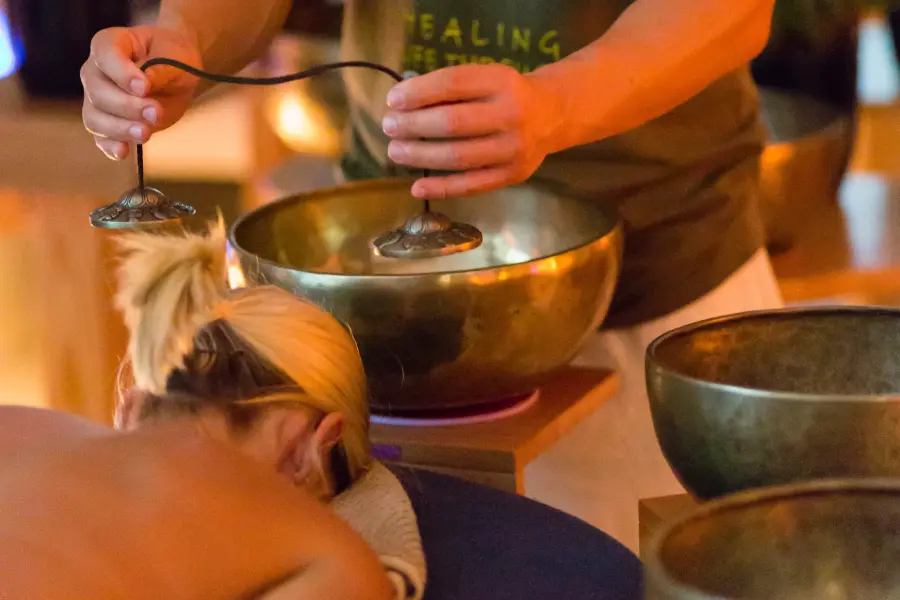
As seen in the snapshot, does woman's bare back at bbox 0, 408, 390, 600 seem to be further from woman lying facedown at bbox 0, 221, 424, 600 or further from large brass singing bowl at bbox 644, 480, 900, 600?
large brass singing bowl at bbox 644, 480, 900, 600

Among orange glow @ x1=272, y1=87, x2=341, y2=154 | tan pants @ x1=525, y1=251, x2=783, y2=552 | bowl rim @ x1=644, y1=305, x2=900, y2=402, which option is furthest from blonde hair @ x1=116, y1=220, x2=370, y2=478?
orange glow @ x1=272, y1=87, x2=341, y2=154

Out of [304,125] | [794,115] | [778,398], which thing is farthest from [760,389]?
[304,125]

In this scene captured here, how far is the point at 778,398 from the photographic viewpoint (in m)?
0.68

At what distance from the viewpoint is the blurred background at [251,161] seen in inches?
67.0

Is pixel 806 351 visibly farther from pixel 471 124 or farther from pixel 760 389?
pixel 471 124

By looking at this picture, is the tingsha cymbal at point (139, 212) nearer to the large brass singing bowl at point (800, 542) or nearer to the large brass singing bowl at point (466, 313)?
the large brass singing bowl at point (466, 313)

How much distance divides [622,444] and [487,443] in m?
0.38

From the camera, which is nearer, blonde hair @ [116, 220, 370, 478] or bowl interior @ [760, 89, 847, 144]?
blonde hair @ [116, 220, 370, 478]

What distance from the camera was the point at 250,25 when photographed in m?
1.31

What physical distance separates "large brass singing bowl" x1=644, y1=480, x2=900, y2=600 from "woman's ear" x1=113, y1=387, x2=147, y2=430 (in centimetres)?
52

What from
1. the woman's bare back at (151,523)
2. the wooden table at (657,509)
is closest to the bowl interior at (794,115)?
the wooden table at (657,509)

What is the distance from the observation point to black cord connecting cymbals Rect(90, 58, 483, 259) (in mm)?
908

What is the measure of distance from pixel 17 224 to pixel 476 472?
243cm

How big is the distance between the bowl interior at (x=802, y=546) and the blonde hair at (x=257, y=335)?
1.35 ft
